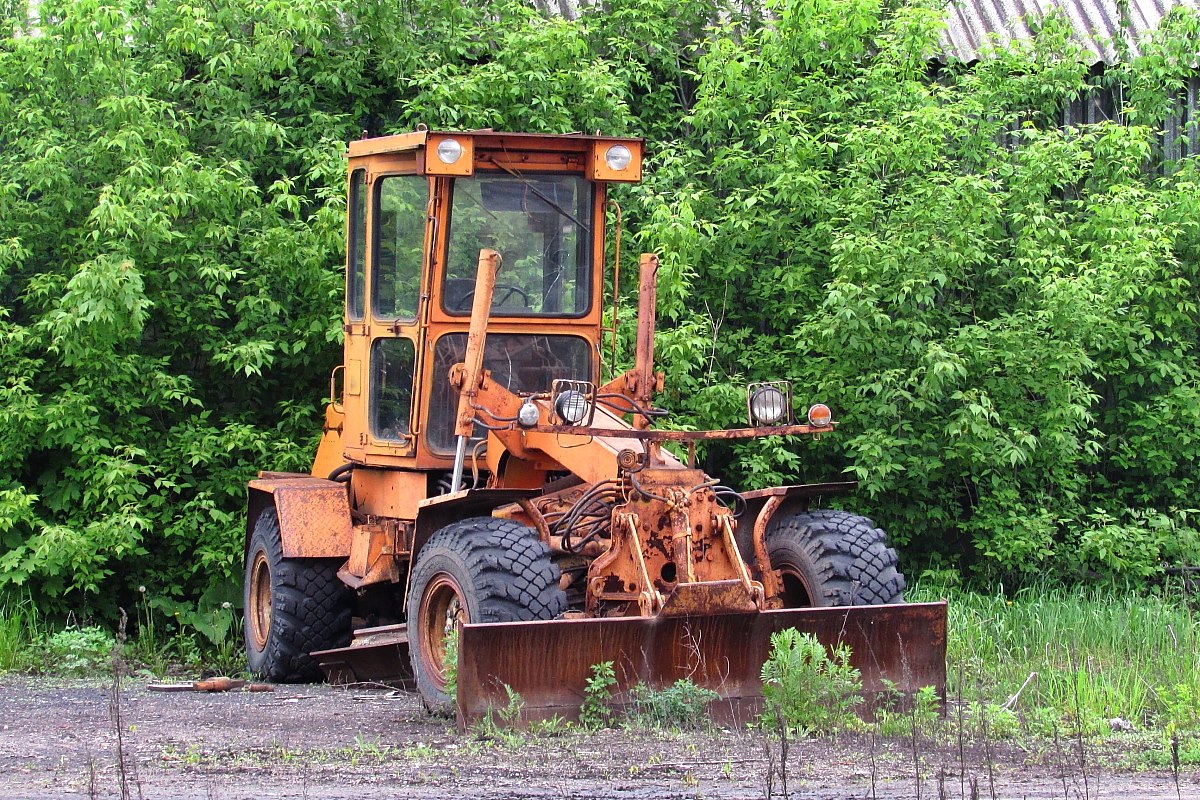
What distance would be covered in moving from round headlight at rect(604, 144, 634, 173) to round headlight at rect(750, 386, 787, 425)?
157 cm

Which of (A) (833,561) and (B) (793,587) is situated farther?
(B) (793,587)

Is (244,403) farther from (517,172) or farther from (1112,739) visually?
(1112,739)

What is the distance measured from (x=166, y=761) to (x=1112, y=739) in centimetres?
395

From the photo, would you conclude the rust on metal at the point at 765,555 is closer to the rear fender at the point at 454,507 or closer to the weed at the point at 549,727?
the rear fender at the point at 454,507

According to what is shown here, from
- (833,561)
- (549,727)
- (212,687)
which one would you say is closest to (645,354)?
(833,561)

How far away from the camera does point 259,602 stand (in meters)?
9.79

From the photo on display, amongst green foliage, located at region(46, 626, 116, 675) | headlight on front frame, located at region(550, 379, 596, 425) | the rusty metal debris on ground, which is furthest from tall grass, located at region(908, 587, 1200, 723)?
green foliage, located at region(46, 626, 116, 675)

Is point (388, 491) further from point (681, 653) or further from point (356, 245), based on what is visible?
point (681, 653)

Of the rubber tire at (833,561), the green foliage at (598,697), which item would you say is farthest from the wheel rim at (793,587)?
the green foliage at (598,697)

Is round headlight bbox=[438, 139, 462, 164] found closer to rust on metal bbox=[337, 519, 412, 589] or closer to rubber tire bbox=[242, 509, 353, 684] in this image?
rust on metal bbox=[337, 519, 412, 589]

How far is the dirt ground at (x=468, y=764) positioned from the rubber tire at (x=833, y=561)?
1.05m

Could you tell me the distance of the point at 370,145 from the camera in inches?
337

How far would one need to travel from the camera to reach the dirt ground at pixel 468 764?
210 inches

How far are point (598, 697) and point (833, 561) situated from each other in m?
1.51
